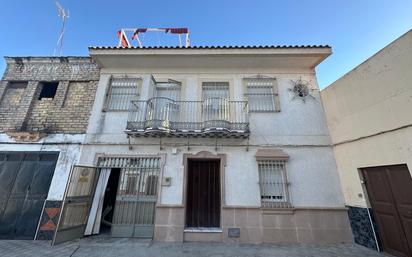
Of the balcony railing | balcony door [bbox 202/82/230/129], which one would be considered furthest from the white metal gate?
balcony door [bbox 202/82/230/129]

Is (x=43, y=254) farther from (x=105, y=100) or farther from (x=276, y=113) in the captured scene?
(x=276, y=113)

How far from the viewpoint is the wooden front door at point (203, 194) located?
18.8 feet

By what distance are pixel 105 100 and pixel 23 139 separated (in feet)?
9.64

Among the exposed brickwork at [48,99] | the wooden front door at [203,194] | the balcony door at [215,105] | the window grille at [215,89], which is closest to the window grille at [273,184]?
the wooden front door at [203,194]

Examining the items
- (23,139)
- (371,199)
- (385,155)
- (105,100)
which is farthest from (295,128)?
(23,139)

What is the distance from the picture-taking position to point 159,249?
454cm

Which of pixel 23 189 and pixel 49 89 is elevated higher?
pixel 49 89

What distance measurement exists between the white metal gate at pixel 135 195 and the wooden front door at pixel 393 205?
624cm

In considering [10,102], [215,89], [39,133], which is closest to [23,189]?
[39,133]

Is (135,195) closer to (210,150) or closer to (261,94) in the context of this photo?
(210,150)

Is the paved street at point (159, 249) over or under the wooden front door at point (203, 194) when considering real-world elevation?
under

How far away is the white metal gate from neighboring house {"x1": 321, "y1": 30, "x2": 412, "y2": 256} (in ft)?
19.9

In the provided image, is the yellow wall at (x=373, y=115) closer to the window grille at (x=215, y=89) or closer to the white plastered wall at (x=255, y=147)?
the white plastered wall at (x=255, y=147)

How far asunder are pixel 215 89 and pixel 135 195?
189 inches
